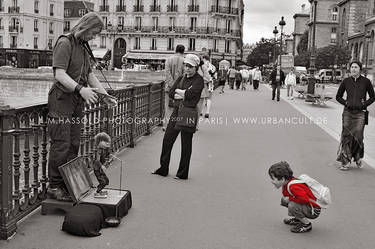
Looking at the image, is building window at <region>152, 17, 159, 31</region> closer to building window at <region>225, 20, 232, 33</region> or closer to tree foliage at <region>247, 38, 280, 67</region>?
building window at <region>225, 20, 232, 33</region>

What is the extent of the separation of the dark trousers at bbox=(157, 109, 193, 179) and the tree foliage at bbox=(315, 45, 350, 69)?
77.7 m

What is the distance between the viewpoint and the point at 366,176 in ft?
27.2

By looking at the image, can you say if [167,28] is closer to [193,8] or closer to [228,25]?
[193,8]

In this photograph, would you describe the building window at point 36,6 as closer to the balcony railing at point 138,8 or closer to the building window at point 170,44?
the balcony railing at point 138,8

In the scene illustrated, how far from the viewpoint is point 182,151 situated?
7500mm

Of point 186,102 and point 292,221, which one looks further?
point 186,102

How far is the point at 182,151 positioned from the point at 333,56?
3127 inches

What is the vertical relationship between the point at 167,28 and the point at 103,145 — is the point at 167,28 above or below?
above

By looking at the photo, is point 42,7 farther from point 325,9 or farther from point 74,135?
point 74,135

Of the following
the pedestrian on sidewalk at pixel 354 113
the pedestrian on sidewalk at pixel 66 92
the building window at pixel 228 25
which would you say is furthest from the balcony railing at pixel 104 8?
the pedestrian on sidewalk at pixel 66 92

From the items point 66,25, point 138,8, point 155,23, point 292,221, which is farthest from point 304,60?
point 292,221

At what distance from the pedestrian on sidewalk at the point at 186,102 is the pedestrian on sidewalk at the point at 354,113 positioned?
2835 millimetres

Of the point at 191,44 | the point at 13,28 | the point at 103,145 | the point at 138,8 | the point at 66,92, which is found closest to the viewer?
the point at 66,92

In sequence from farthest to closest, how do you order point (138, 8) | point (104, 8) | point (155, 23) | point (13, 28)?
point (13, 28)
point (104, 8)
point (138, 8)
point (155, 23)
